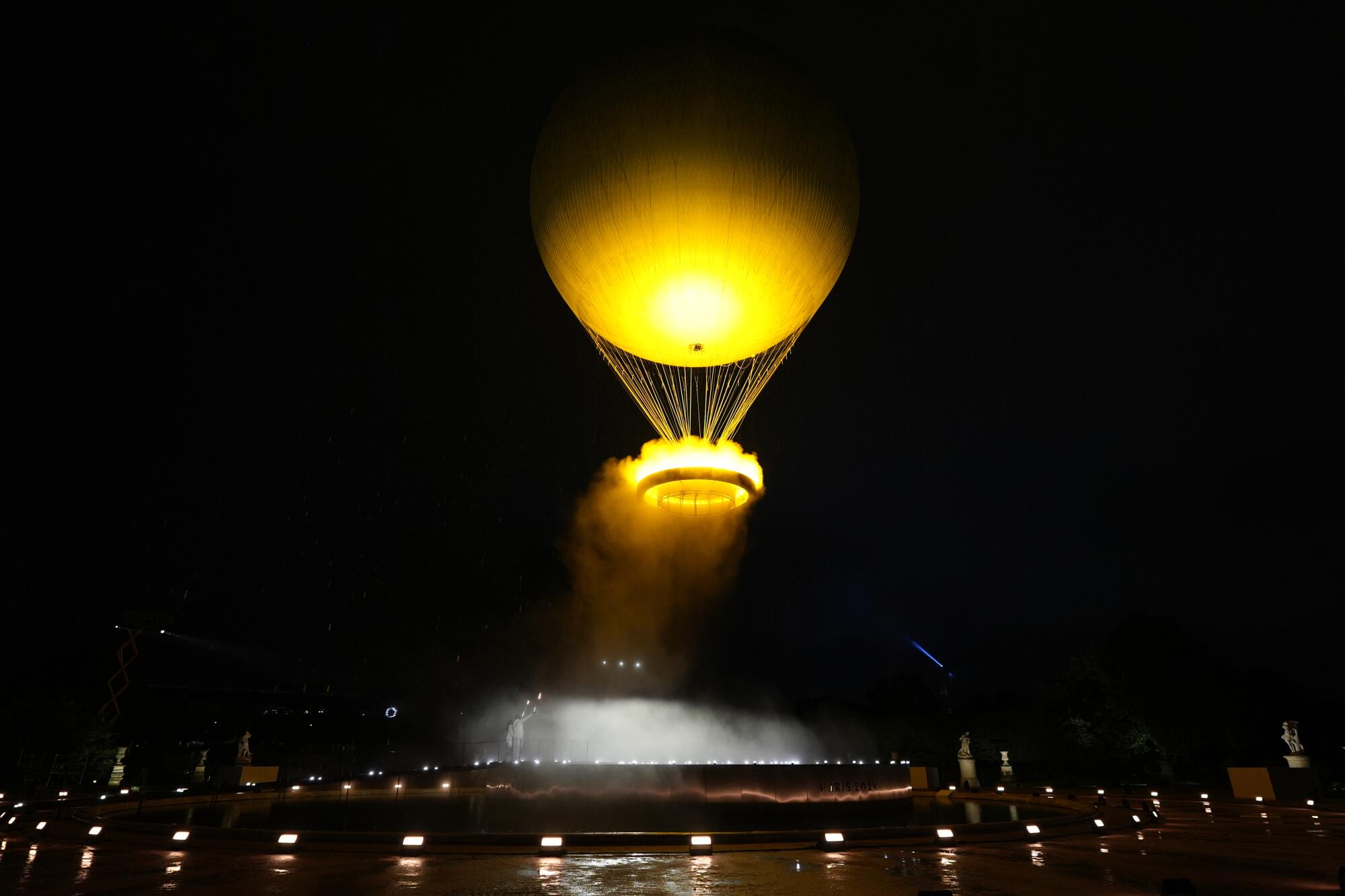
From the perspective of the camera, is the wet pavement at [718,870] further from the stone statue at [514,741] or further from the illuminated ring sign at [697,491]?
the stone statue at [514,741]

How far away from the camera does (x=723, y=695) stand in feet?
140

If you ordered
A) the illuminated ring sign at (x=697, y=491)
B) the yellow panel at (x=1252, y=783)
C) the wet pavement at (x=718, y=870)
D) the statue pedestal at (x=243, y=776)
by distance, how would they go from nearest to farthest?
the wet pavement at (x=718, y=870)
the illuminated ring sign at (x=697, y=491)
the yellow panel at (x=1252, y=783)
the statue pedestal at (x=243, y=776)

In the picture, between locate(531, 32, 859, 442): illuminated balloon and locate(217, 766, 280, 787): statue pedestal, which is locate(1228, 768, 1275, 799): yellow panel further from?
locate(217, 766, 280, 787): statue pedestal

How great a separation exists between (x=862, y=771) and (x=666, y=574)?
17.1 metres

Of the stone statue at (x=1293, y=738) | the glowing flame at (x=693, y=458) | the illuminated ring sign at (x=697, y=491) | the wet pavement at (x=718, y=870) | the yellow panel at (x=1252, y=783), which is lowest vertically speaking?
the wet pavement at (x=718, y=870)

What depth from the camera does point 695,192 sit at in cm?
1327

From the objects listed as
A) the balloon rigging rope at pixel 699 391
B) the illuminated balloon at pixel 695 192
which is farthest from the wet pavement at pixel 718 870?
the illuminated balloon at pixel 695 192

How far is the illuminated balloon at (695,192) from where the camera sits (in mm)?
13180

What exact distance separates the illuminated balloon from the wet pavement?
405 inches

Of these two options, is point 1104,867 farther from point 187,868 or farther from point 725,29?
point 725,29

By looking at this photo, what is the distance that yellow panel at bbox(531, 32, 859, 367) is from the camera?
13172 mm

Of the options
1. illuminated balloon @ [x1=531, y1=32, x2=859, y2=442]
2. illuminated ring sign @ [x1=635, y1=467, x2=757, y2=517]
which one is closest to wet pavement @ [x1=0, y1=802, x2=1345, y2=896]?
illuminated ring sign @ [x1=635, y1=467, x2=757, y2=517]

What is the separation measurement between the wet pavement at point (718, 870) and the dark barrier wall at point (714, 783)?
5390mm

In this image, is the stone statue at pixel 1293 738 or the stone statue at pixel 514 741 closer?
the stone statue at pixel 1293 738
